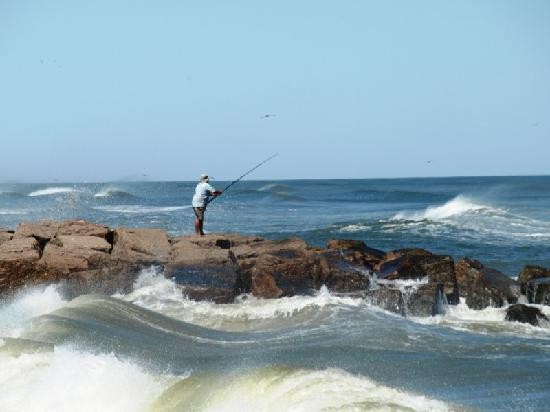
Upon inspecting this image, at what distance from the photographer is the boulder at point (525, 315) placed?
10.9 metres

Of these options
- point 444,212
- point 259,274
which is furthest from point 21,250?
point 444,212

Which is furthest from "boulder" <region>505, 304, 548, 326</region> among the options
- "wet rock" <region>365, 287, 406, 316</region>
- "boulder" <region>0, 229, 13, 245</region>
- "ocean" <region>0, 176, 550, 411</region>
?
"boulder" <region>0, 229, 13, 245</region>

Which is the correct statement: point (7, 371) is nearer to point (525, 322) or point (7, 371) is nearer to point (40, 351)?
point (40, 351)

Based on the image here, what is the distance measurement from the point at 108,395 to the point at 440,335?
4.92m

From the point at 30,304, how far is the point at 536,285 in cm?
818

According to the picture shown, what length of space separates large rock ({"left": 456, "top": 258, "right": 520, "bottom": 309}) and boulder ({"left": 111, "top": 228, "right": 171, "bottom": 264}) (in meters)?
5.14

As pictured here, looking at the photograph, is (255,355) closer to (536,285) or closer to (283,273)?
(283,273)

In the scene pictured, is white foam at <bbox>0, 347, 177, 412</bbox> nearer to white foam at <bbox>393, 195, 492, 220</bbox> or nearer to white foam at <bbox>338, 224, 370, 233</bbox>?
white foam at <bbox>338, 224, 370, 233</bbox>

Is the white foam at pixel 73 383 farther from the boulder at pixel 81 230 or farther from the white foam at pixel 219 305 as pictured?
the boulder at pixel 81 230

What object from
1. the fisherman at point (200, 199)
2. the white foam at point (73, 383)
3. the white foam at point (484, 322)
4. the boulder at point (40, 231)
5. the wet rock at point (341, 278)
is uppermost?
the fisherman at point (200, 199)

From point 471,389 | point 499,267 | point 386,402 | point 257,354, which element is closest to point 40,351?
point 257,354

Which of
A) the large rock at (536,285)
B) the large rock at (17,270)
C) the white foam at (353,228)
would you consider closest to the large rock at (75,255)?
the large rock at (17,270)

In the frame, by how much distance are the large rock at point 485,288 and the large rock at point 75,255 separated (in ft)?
19.8

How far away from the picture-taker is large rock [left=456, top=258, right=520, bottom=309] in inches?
485
